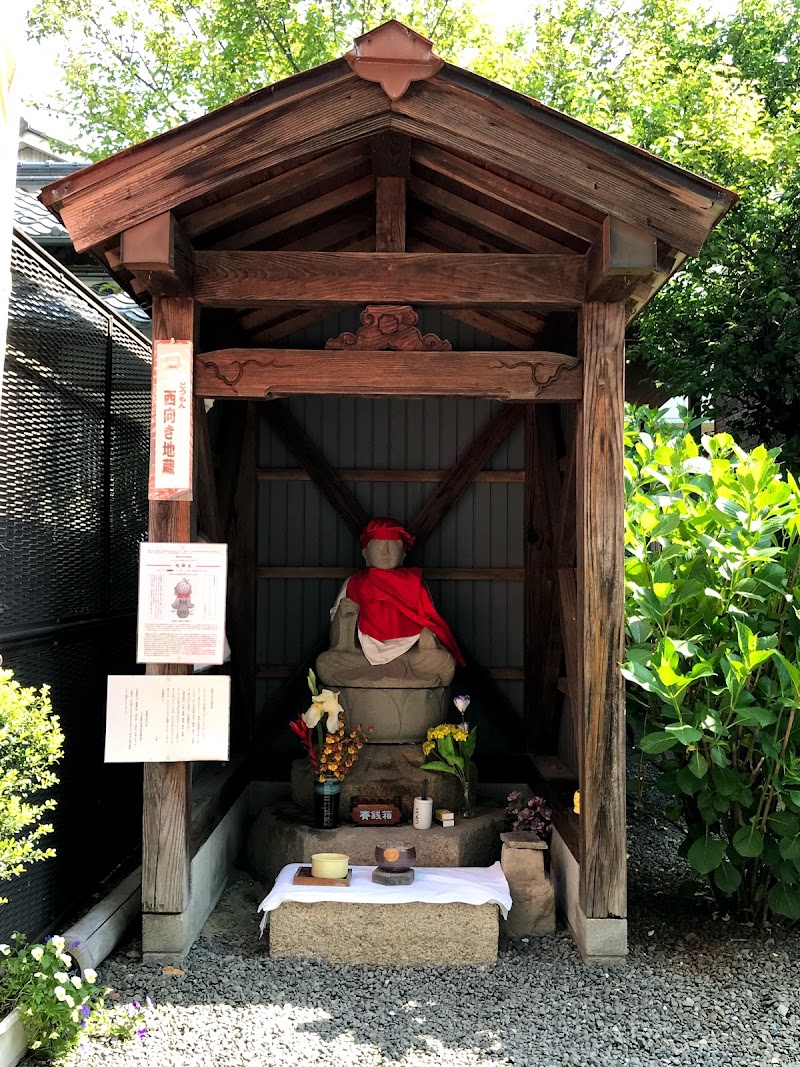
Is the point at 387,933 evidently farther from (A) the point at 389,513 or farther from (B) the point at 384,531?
(A) the point at 389,513

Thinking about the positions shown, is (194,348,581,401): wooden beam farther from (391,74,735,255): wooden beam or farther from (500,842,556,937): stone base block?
(500,842,556,937): stone base block

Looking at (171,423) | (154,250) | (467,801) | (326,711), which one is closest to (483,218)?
(154,250)

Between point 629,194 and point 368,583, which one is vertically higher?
point 629,194

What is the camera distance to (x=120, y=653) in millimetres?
6219

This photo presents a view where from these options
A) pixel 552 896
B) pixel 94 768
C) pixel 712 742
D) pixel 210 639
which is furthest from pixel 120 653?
pixel 712 742

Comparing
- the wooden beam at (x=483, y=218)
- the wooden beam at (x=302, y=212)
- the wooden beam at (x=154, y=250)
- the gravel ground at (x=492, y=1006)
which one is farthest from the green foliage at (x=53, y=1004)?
the wooden beam at (x=483, y=218)

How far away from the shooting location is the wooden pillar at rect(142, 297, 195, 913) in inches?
187

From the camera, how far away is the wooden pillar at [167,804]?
474 centimetres

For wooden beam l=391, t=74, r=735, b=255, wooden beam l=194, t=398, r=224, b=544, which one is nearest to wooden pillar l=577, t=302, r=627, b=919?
wooden beam l=391, t=74, r=735, b=255

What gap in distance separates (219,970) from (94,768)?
1430mm

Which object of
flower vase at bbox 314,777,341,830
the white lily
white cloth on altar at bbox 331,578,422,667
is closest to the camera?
flower vase at bbox 314,777,341,830

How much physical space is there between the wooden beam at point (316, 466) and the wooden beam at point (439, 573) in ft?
1.25

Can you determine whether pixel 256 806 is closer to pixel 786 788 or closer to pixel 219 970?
pixel 219 970

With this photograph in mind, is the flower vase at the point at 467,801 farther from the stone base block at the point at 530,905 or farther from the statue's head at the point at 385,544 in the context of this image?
the statue's head at the point at 385,544
